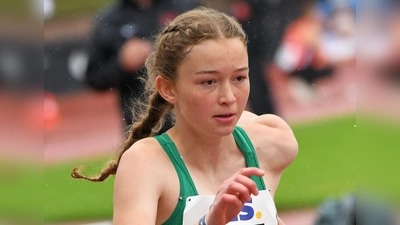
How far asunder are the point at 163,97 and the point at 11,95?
3.63 feet

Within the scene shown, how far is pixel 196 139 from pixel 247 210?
21 cm

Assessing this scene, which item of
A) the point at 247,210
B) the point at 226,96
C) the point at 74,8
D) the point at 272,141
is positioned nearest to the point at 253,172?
the point at 226,96

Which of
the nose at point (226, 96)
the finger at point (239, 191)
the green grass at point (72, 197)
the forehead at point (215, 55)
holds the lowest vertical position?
the green grass at point (72, 197)

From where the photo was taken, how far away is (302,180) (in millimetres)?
4469

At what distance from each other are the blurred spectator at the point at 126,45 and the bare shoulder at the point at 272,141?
4.01ft

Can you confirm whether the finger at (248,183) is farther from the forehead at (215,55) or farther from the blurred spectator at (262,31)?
the blurred spectator at (262,31)

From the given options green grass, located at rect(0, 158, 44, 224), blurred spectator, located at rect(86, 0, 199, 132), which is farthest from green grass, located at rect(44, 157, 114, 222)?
green grass, located at rect(0, 158, 44, 224)

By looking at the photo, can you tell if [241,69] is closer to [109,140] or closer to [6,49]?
[6,49]

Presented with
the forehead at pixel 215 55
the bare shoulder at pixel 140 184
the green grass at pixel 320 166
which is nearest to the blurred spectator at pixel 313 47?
the green grass at pixel 320 166

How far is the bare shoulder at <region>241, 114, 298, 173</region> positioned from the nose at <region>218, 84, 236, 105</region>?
0.94ft

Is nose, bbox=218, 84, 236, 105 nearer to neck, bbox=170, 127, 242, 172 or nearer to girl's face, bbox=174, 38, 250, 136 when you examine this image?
girl's face, bbox=174, 38, 250, 136

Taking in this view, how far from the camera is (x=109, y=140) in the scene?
454 centimetres

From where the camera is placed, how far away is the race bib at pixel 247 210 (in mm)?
1662

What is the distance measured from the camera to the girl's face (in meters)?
1.61
